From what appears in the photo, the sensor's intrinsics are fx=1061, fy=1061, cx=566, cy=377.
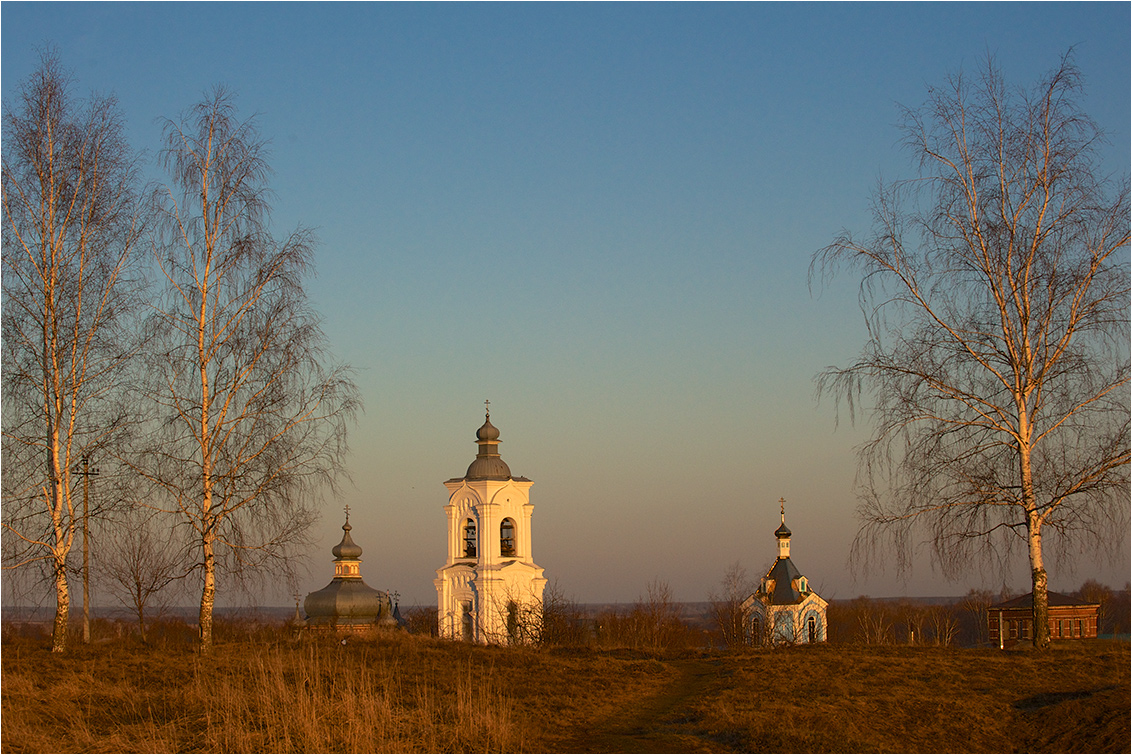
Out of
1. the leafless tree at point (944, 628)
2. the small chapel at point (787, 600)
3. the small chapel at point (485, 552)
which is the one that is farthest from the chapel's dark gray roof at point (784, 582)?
the small chapel at point (485, 552)

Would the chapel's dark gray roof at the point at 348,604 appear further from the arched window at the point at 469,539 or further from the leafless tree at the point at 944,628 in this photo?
the leafless tree at the point at 944,628

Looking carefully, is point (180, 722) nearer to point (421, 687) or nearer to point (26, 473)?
point (421, 687)

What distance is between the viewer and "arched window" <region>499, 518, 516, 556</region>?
A: 4484cm

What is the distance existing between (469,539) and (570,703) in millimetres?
32364

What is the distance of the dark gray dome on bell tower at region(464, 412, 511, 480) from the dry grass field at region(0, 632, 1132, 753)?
27.1 meters

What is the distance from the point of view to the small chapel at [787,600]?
55.4 m

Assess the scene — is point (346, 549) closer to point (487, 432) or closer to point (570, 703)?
point (487, 432)

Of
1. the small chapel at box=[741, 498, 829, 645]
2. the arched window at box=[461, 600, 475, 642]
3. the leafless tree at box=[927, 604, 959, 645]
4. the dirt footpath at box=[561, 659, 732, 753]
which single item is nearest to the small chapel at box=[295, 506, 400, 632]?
the arched window at box=[461, 600, 475, 642]

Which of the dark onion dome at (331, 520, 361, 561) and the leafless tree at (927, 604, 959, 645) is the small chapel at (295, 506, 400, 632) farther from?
the leafless tree at (927, 604, 959, 645)

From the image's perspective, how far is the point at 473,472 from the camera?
4556 centimetres

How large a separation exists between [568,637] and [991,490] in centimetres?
1143

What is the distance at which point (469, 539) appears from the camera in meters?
45.5

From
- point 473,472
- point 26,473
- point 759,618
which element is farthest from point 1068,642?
point 759,618

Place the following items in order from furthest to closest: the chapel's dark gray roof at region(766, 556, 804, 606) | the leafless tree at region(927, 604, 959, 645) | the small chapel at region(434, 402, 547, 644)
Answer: the chapel's dark gray roof at region(766, 556, 804, 606) < the small chapel at region(434, 402, 547, 644) < the leafless tree at region(927, 604, 959, 645)
